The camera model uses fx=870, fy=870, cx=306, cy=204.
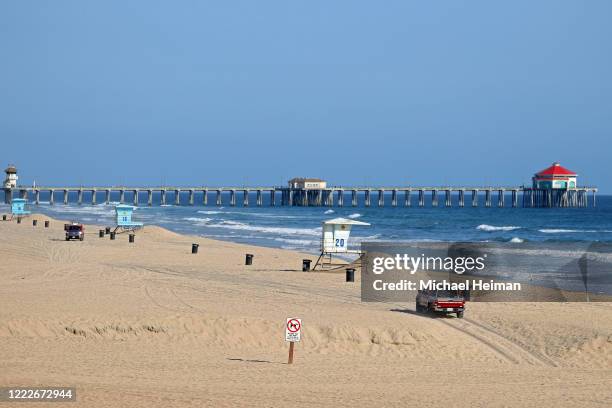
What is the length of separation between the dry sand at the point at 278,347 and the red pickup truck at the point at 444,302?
311mm

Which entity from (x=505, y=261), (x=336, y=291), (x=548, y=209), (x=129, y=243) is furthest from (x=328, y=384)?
(x=548, y=209)

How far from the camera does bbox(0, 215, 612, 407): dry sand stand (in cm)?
1377

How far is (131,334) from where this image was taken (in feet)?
58.9

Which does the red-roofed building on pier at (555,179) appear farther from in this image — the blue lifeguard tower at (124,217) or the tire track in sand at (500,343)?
the tire track in sand at (500,343)

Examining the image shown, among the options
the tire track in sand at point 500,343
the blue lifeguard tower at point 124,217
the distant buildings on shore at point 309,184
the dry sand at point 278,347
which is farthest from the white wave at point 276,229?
the distant buildings on shore at point 309,184

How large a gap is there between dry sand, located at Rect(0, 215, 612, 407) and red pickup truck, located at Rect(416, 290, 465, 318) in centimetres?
31

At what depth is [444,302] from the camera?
21562mm

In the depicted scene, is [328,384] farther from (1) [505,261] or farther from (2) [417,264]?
(1) [505,261]

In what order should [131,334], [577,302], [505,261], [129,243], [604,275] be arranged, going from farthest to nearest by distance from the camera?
[129,243]
[505,261]
[604,275]
[577,302]
[131,334]

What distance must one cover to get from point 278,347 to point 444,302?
18.3 ft

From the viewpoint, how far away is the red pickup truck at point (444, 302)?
21.6 meters

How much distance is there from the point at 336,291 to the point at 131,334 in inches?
397

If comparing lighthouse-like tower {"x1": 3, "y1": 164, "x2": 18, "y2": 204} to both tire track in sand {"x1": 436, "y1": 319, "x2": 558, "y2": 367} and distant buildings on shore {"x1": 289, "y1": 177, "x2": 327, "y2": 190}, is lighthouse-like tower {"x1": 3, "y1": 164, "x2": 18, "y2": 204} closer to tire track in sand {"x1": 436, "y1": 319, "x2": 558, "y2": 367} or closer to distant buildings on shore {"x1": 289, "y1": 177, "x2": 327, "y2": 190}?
distant buildings on shore {"x1": 289, "y1": 177, "x2": 327, "y2": 190}

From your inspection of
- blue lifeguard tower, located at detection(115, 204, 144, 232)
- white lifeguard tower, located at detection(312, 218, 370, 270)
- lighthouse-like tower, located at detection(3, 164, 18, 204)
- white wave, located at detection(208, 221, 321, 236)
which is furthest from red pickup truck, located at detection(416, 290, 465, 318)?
lighthouse-like tower, located at detection(3, 164, 18, 204)
